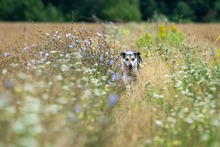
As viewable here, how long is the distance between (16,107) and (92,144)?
86 centimetres

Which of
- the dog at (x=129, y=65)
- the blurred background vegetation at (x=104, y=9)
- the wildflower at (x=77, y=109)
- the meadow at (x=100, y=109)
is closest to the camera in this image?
the meadow at (x=100, y=109)

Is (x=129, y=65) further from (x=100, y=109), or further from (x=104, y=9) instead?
(x=104, y=9)

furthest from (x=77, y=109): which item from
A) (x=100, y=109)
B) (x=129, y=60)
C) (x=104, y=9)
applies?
(x=104, y=9)

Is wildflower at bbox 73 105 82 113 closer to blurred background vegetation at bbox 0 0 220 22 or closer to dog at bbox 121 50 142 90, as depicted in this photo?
dog at bbox 121 50 142 90

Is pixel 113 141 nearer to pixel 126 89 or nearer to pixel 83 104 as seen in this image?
pixel 83 104

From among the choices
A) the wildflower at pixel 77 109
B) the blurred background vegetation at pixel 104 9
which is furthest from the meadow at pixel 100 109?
the blurred background vegetation at pixel 104 9

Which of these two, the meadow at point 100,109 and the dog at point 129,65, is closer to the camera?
the meadow at point 100,109

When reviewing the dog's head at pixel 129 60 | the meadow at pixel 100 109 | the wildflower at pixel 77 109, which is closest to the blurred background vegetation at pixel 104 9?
the dog's head at pixel 129 60

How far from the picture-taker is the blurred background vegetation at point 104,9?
52.4 m

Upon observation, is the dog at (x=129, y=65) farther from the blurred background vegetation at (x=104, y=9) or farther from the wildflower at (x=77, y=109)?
the blurred background vegetation at (x=104, y=9)

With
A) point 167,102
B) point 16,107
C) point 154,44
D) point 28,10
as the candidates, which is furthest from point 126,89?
point 28,10

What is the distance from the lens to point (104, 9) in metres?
57.2

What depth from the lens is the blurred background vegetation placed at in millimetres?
52369

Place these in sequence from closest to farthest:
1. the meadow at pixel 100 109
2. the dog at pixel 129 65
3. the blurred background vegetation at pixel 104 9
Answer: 1. the meadow at pixel 100 109
2. the dog at pixel 129 65
3. the blurred background vegetation at pixel 104 9
